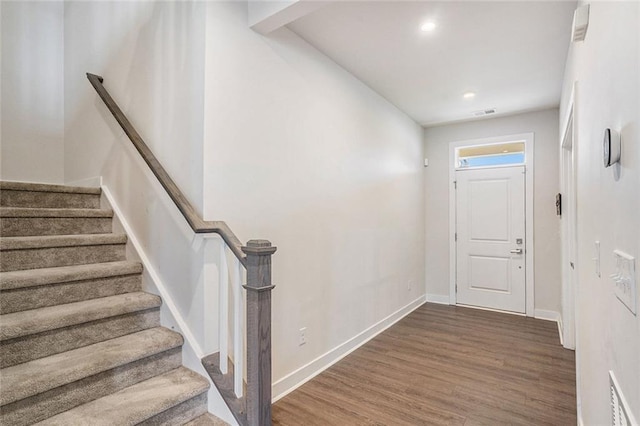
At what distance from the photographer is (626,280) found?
88 centimetres

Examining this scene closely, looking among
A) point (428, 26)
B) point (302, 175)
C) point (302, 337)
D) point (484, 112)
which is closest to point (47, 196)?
point (302, 175)

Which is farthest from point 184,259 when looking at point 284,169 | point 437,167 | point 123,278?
point 437,167

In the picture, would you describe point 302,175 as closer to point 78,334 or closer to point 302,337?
point 302,337

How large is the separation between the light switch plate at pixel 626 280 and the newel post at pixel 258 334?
1.29m

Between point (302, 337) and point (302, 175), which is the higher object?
point (302, 175)

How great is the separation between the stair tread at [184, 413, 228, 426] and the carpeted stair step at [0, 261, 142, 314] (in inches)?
38.0

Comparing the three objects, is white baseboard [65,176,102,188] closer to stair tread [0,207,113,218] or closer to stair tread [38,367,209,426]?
stair tread [0,207,113,218]

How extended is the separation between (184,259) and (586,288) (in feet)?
7.17

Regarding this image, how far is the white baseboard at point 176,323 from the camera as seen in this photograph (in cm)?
180

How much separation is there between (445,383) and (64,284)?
2.71m

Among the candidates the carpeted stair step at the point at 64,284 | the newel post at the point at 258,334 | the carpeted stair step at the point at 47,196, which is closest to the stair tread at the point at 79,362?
the carpeted stair step at the point at 64,284

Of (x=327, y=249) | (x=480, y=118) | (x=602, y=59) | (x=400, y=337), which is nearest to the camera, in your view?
(x=602, y=59)

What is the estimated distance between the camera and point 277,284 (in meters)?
2.33

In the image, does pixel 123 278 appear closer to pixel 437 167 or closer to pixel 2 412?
pixel 2 412
